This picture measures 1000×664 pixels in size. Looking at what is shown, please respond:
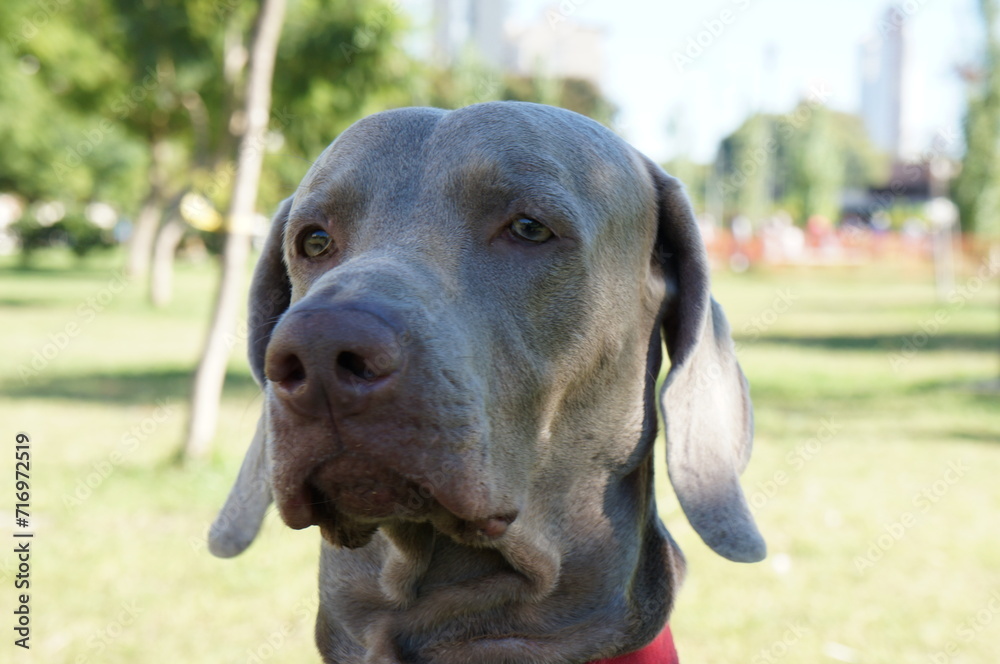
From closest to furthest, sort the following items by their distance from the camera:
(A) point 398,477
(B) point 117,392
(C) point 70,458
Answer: (A) point 398,477
(C) point 70,458
(B) point 117,392

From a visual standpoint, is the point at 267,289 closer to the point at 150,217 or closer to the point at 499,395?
the point at 499,395

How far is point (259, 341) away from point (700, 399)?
1254 mm

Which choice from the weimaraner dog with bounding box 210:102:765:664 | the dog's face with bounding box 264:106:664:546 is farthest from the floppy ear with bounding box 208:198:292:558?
the dog's face with bounding box 264:106:664:546

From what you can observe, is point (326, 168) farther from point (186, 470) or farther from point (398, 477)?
point (186, 470)

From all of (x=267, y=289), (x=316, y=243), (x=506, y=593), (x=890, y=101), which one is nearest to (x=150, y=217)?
(x=267, y=289)

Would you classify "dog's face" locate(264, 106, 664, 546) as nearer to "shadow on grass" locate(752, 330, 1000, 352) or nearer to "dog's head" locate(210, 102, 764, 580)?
"dog's head" locate(210, 102, 764, 580)

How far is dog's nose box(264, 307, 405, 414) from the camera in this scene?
5.63ft

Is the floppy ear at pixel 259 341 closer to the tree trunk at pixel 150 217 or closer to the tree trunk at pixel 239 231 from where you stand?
the tree trunk at pixel 239 231

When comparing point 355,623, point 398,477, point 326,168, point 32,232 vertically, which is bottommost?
point 32,232

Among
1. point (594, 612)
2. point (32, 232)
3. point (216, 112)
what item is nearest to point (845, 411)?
point (594, 612)

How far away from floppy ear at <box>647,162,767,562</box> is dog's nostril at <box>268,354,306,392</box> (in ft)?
3.44

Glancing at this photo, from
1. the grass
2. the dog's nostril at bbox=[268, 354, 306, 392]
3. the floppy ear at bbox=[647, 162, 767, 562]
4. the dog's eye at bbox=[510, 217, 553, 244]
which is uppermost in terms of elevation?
the dog's eye at bbox=[510, 217, 553, 244]

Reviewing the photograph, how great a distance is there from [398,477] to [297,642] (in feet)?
10.8

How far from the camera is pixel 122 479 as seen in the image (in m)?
7.00
